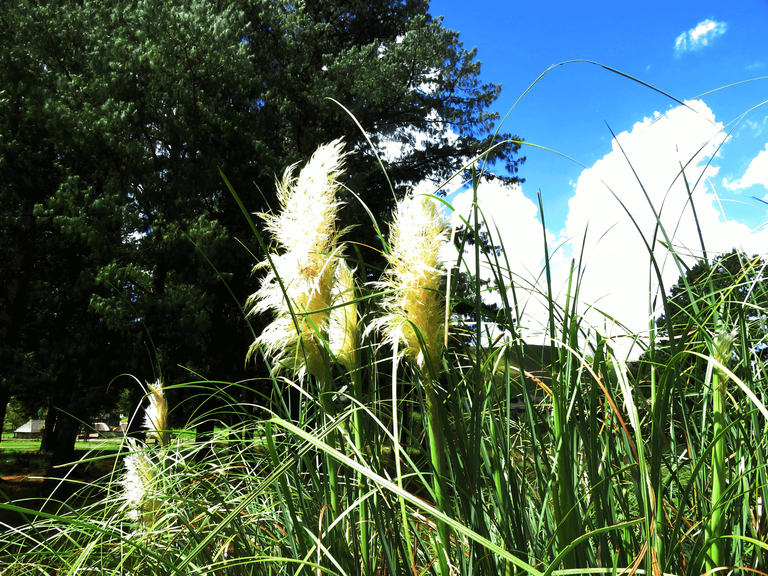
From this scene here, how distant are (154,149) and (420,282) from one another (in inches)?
512

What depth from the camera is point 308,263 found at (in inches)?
54.6

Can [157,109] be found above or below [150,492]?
above

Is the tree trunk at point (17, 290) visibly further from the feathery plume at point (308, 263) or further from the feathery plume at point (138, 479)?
the feathery plume at point (308, 263)

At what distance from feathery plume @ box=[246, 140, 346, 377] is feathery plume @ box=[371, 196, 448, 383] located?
0.20 m

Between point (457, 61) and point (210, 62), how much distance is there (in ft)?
21.9

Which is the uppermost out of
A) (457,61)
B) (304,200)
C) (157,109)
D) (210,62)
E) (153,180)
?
(457,61)

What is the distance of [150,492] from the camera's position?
166 cm

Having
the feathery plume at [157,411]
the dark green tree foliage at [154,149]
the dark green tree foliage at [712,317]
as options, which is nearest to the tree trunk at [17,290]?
the dark green tree foliage at [154,149]

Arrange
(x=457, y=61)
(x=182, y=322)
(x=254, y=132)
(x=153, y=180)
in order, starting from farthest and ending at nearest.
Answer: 1. (x=457, y=61)
2. (x=254, y=132)
3. (x=153, y=180)
4. (x=182, y=322)

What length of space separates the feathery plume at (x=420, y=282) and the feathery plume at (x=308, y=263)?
0.20m

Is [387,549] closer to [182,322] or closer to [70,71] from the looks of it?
[182,322]

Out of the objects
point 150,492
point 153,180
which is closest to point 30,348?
point 153,180

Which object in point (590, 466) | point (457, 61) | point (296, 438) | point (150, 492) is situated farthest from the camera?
point (457, 61)

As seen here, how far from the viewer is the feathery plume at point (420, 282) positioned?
1185mm
